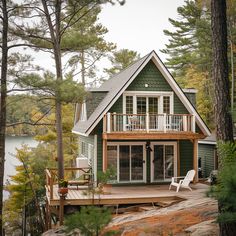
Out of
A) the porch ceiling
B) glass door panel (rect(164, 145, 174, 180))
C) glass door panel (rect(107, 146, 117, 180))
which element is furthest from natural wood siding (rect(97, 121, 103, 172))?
glass door panel (rect(164, 145, 174, 180))

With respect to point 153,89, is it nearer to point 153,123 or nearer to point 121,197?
point 153,123

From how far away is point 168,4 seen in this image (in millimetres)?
38469

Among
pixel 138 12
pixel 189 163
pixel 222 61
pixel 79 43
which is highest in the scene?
pixel 138 12

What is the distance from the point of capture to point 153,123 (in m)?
16.8

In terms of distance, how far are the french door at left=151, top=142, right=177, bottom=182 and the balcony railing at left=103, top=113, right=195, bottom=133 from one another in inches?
41.0

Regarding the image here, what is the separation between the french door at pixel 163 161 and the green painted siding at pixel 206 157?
4477 mm

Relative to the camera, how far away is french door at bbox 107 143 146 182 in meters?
16.6

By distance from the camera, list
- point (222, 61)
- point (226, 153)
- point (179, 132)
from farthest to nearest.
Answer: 1. point (179, 132)
2. point (222, 61)
3. point (226, 153)

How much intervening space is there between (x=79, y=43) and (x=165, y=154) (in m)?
6.82

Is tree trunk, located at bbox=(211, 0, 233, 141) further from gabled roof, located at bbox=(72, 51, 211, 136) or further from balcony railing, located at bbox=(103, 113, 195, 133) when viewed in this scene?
gabled roof, located at bbox=(72, 51, 211, 136)

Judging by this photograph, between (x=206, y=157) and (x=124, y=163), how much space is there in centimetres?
706

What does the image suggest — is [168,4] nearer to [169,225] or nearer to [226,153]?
[169,225]

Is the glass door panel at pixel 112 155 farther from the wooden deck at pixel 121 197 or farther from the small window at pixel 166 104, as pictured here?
the small window at pixel 166 104

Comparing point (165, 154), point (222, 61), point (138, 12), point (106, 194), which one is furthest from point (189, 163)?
point (138, 12)
